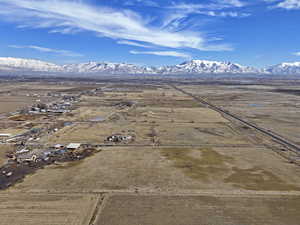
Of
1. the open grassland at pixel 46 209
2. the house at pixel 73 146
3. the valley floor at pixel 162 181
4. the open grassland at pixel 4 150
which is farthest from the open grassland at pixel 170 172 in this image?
the open grassland at pixel 4 150

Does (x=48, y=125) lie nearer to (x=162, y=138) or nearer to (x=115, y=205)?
(x=162, y=138)

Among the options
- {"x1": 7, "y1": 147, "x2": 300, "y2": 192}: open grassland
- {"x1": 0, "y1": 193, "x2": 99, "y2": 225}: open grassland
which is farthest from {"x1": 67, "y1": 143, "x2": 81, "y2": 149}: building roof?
{"x1": 0, "y1": 193, "x2": 99, "y2": 225}: open grassland

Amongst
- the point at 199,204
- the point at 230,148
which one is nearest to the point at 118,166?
the point at 199,204

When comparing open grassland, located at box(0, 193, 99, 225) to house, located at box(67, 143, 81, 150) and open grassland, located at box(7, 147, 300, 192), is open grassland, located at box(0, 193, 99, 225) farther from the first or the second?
house, located at box(67, 143, 81, 150)

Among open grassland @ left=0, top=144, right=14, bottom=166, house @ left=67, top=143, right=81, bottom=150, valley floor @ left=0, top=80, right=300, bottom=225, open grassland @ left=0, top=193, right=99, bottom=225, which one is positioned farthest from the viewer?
house @ left=67, top=143, right=81, bottom=150

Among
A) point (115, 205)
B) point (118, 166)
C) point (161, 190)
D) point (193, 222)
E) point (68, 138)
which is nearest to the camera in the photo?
point (193, 222)

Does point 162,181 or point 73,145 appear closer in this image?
point 162,181

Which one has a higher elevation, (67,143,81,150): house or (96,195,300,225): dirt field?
(67,143,81,150): house

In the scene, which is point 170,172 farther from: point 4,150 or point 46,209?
point 4,150

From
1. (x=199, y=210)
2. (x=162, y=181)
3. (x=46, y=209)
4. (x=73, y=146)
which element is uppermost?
(x=73, y=146)

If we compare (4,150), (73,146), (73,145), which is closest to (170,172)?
(73,146)

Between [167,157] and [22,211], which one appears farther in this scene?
[167,157]
